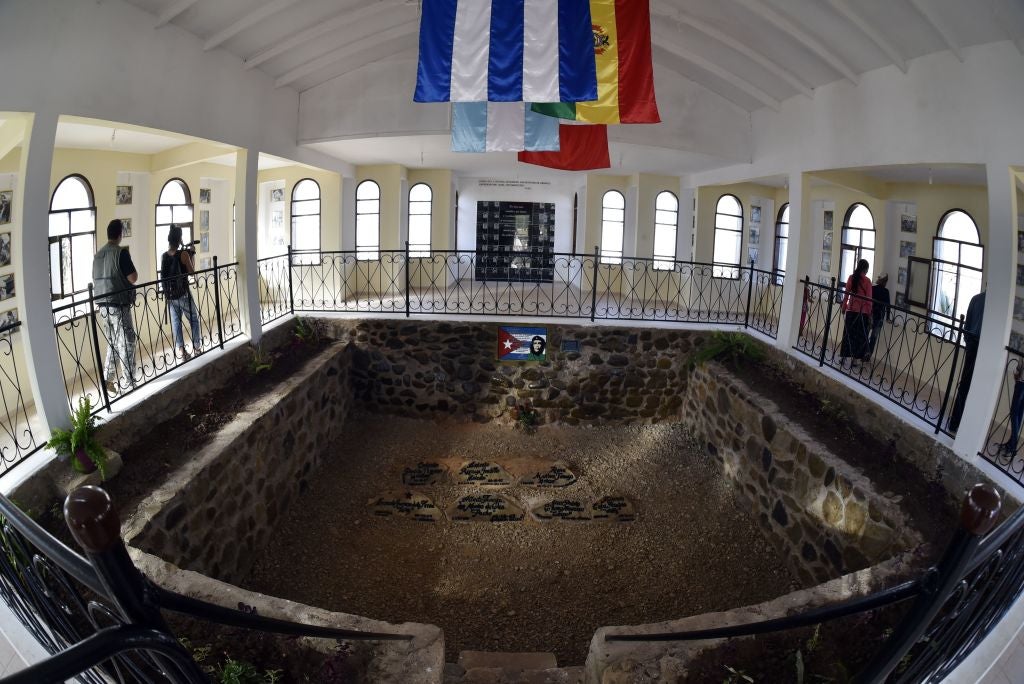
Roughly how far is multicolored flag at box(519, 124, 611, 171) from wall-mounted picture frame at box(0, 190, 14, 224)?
6484mm

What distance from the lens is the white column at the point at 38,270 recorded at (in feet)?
16.2

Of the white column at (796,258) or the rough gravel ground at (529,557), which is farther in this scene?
the white column at (796,258)

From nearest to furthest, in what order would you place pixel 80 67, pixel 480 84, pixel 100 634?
1. pixel 100 634
2. pixel 80 67
3. pixel 480 84

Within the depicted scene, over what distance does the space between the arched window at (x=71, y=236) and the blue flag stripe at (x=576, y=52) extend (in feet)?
20.7

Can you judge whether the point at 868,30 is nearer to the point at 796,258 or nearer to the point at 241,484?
the point at 796,258

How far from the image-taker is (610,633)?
4.17m

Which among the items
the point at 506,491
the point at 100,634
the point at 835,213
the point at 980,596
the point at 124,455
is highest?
the point at 835,213

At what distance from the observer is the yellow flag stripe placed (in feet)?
22.3

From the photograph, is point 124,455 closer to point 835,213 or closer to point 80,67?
point 80,67

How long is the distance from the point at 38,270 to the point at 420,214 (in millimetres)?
10096

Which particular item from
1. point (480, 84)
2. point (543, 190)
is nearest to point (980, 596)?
point (480, 84)

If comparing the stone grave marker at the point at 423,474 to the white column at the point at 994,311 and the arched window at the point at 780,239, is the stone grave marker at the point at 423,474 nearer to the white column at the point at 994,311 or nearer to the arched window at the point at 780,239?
the white column at the point at 994,311

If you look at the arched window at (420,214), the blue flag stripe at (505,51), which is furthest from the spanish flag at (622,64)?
the arched window at (420,214)

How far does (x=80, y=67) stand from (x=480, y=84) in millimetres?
3503
